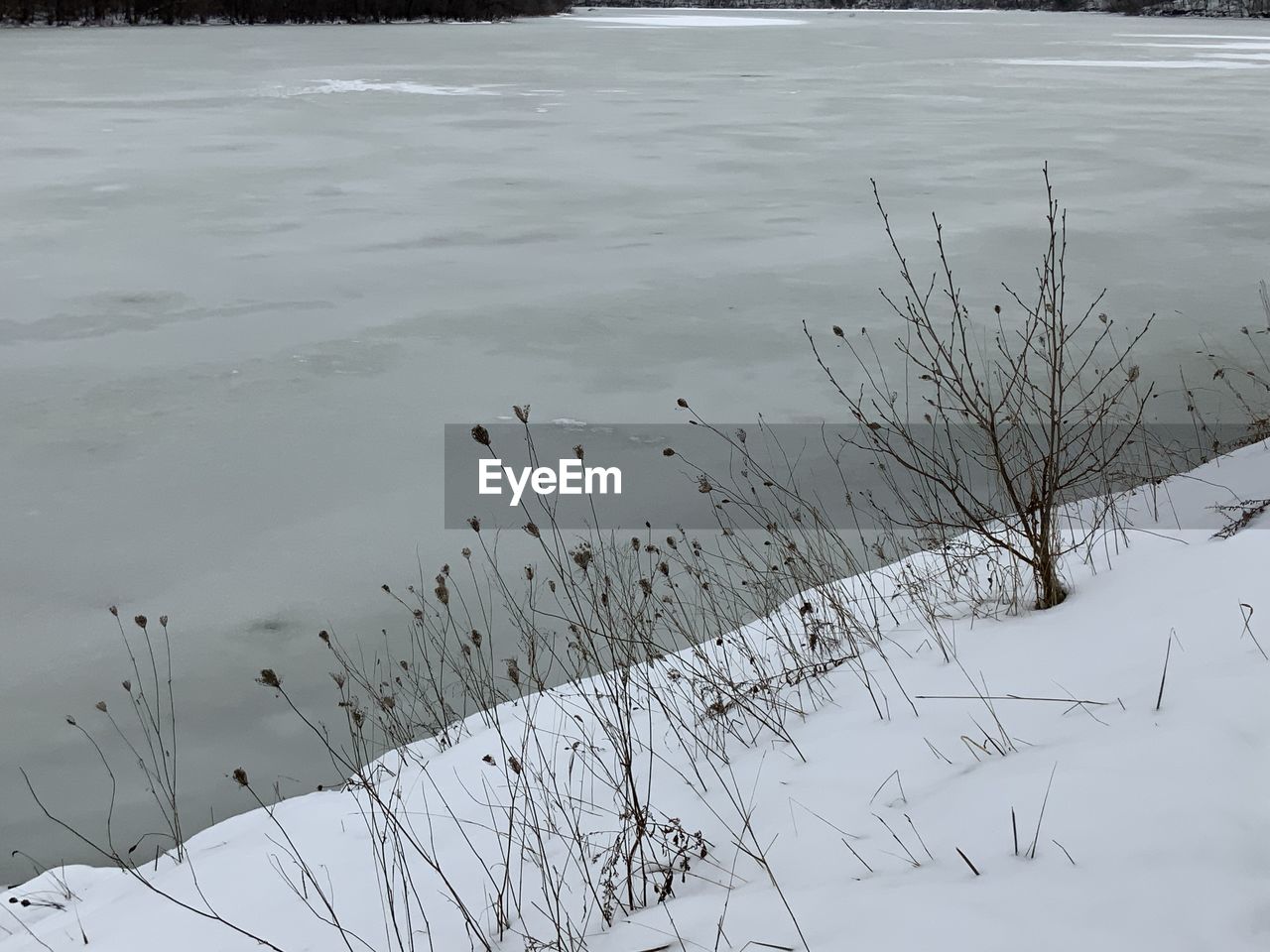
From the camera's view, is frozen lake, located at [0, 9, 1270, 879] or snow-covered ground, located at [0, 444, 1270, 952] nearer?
snow-covered ground, located at [0, 444, 1270, 952]

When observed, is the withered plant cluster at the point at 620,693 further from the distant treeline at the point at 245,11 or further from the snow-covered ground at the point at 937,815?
the distant treeline at the point at 245,11

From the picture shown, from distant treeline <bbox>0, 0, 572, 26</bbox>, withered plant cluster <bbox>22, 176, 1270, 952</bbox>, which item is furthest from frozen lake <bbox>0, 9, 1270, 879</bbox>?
distant treeline <bbox>0, 0, 572, 26</bbox>

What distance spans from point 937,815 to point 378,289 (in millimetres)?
7424

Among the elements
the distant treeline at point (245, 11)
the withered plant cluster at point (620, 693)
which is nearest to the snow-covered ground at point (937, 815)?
the withered plant cluster at point (620, 693)

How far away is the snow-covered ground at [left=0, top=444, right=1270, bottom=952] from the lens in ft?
6.11

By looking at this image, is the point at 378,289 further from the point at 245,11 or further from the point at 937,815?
the point at 245,11

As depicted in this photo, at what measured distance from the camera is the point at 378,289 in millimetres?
8875

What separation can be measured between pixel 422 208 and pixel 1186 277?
7270 millimetres

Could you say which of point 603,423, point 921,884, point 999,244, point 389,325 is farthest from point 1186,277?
point 921,884

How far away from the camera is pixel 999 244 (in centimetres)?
977

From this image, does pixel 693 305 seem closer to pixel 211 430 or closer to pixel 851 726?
pixel 211 430

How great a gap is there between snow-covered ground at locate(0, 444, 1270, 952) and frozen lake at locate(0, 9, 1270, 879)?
2.28ft

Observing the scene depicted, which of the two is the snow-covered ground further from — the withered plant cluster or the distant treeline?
the distant treeline

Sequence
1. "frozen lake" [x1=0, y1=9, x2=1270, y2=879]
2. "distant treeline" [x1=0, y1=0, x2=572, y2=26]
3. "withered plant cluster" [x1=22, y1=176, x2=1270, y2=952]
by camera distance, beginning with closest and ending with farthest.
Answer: "withered plant cluster" [x1=22, y1=176, x2=1270, y2=952], "frozen lake" [x1=0, y1=9, x2=1270, y2=879], "distant treeline" [x1=0, y1=0, x2=572, y2=26]
